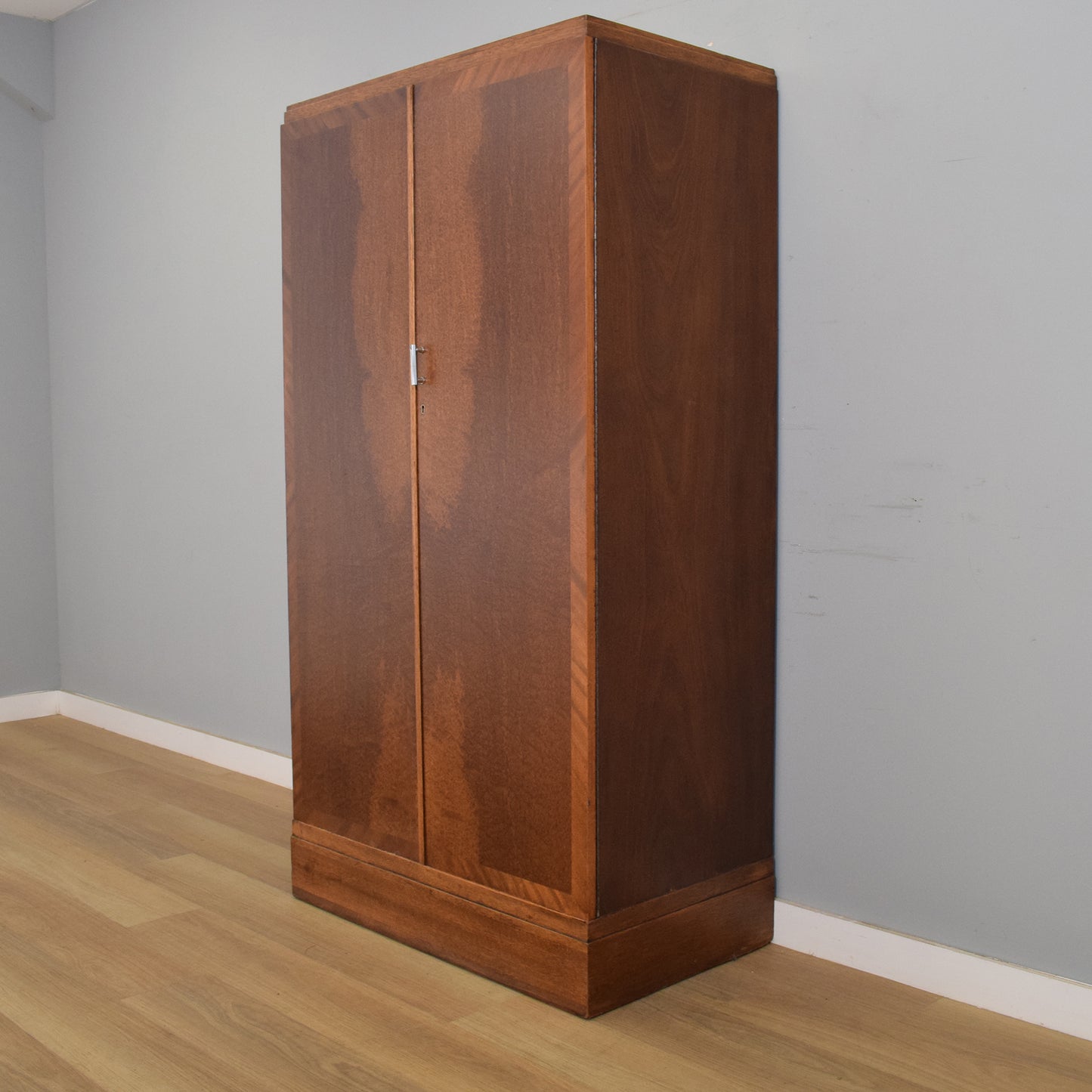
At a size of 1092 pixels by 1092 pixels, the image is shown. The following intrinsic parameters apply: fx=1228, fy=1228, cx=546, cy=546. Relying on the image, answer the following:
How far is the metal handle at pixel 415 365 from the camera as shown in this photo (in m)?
2.44

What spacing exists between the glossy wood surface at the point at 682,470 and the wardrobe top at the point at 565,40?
0.03 meters

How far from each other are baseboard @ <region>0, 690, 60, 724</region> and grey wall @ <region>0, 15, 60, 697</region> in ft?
0.11

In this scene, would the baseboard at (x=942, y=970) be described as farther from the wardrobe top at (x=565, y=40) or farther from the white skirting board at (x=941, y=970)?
the wardrobe top at (x=565, y=40)

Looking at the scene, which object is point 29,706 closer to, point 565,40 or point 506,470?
point 506,470

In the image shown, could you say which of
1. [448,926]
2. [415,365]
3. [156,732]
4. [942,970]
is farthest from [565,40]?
[156,732]

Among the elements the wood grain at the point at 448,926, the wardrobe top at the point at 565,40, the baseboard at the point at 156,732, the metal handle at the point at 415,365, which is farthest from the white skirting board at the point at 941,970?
the baseboard at the point at 156,732

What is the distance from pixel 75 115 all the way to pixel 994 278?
3.73 m

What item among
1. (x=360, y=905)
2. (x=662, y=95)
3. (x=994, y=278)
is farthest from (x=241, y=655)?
(x=994, y=278)

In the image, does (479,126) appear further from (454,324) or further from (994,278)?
(994,278)

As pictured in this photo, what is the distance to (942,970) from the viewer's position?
2277mm

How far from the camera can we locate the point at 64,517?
486cm

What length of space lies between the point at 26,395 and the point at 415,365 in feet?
9.70

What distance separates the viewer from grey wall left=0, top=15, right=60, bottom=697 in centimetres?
470

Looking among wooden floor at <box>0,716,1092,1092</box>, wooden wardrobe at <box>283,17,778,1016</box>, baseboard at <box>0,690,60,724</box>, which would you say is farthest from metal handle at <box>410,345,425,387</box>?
baseboard at <box>0,690,60,724</box>
